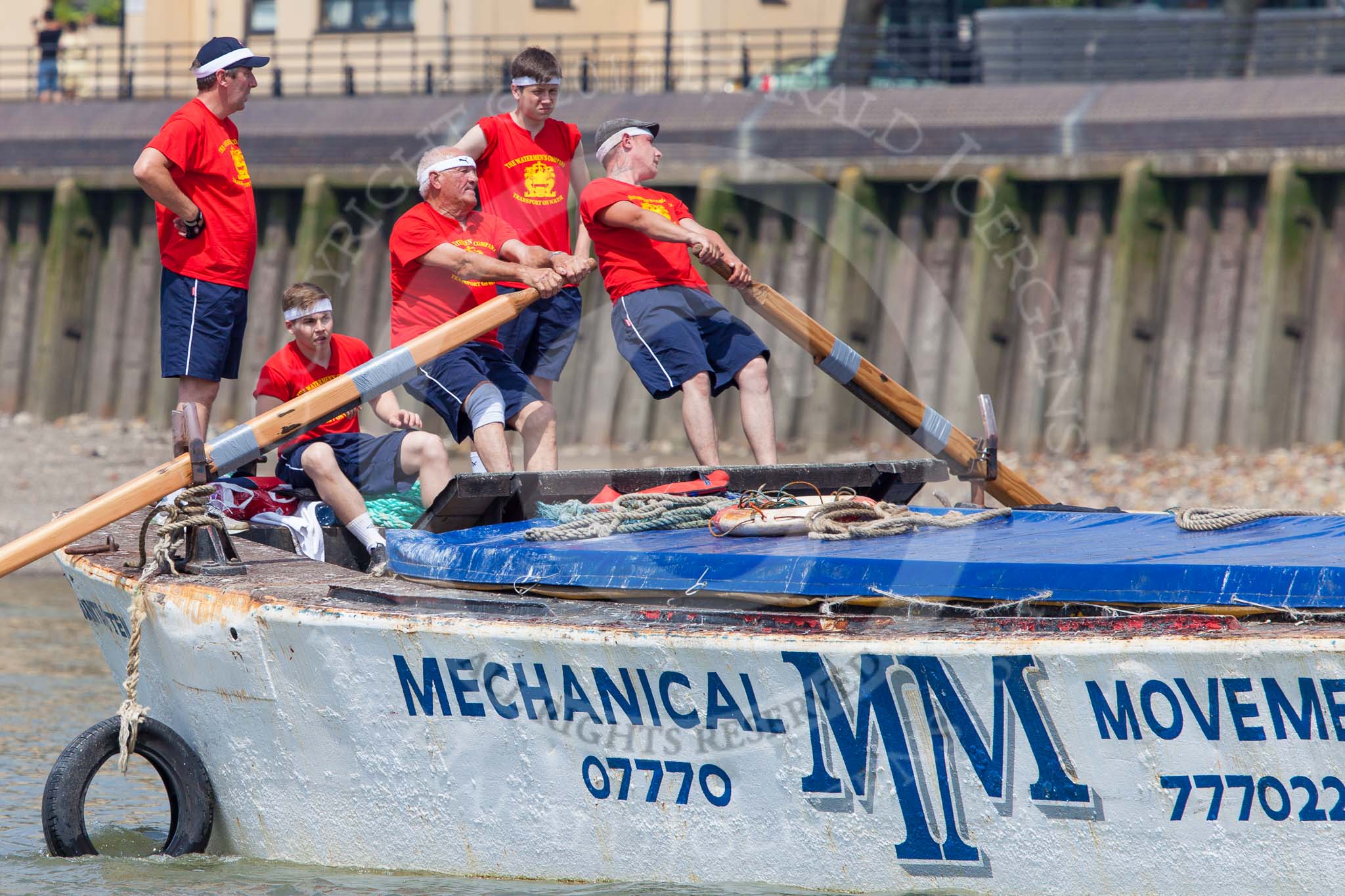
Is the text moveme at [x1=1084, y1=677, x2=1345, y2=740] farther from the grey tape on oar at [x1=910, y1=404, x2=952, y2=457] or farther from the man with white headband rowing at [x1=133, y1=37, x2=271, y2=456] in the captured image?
the man with white headband rowing at [x1=133, y1=37, x2=271, y2=456]

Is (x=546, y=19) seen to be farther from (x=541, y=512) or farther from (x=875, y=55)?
(x=541, y=512)

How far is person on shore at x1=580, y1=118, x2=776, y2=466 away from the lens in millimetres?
6500

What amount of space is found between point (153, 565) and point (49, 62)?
64.1 feet

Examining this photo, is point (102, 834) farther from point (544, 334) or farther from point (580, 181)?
point (580, 181)

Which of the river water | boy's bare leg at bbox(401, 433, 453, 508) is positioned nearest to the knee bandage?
boy's bare leg at bbox(401, 433, 453, 508)

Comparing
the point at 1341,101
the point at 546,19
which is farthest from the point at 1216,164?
the point at 546,19

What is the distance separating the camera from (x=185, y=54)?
2608 centimetres

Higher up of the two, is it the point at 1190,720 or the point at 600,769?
the point at 1190,720

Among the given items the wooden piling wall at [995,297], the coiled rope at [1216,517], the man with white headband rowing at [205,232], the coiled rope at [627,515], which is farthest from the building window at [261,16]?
the coiled rope at [1216,517]

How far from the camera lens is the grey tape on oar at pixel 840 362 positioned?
6574 millimetres

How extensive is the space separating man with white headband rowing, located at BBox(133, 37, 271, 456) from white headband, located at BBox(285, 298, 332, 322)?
0.78 ft

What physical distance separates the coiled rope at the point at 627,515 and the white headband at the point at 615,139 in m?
1.75

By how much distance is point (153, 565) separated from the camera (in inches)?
207

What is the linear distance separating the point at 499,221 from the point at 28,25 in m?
25.4
